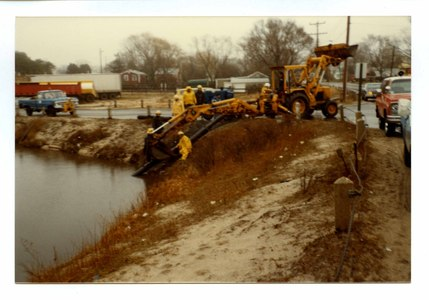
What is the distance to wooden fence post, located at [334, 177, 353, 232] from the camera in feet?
17.6

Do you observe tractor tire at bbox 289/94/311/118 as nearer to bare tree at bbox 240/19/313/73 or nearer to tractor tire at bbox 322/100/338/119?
tractor tire at bbox 322/100/338/119

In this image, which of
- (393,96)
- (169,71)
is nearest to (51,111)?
(169,71)

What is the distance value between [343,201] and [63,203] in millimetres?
7111

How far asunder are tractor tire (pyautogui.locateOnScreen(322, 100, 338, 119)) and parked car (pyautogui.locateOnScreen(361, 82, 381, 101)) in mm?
8366

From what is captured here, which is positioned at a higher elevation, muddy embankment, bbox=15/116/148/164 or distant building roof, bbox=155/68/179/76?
distant building roof, bbox=155/68/179/76

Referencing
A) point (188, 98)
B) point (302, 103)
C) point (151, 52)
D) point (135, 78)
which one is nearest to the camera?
point (151, 52)

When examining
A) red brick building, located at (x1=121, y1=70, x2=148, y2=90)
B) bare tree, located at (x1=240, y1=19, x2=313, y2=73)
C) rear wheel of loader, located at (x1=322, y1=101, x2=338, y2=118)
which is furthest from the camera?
red brick building, located at (x1=121, y1=70, x2=148, y2=90)

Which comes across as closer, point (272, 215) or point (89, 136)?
point (272, 215)

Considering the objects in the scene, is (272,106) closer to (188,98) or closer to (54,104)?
(188,98)

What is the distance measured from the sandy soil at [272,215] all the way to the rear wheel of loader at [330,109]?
2.15 metres

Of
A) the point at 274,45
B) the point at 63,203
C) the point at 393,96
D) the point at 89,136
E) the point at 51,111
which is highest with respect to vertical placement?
the point at 274,45

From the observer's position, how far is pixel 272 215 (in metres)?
6.95

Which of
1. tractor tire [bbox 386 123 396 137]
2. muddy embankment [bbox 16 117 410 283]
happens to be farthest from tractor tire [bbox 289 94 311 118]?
tractor tire [bbox 386 123 396 137]

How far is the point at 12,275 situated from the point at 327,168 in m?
5.85
